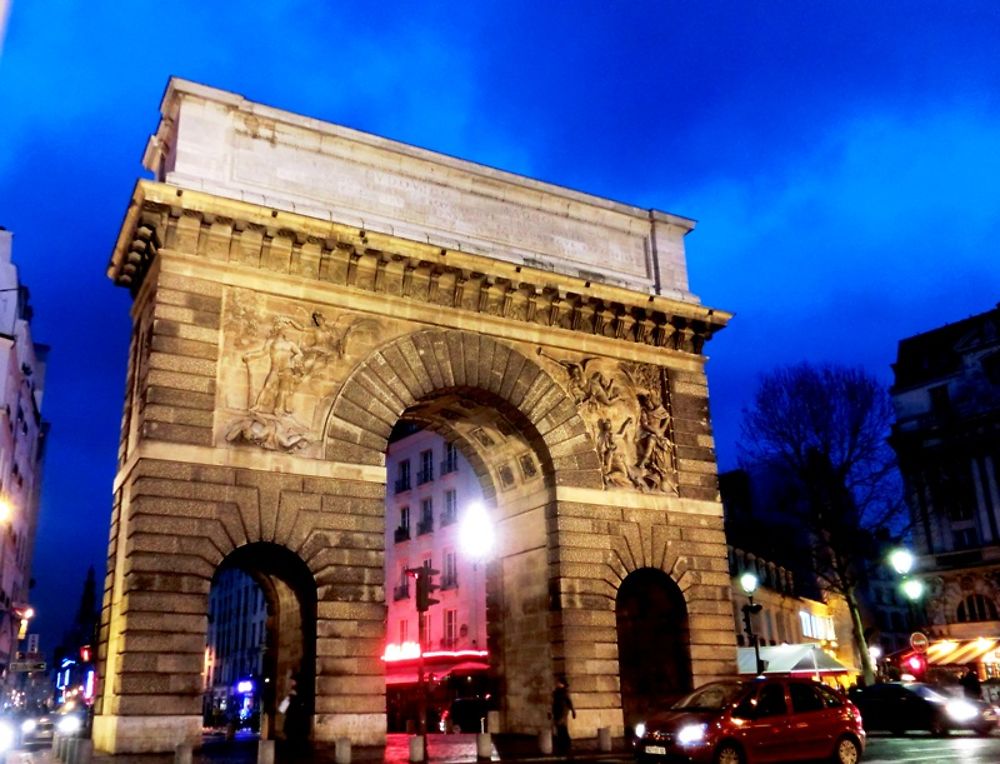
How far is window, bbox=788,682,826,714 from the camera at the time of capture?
49.8ft

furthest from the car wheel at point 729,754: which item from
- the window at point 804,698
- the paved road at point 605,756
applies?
the paved road at point 605,756

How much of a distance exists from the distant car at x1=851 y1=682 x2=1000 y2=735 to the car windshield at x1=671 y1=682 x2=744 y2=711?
11.3 m

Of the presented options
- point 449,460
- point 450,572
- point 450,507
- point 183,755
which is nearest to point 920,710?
point 183,755

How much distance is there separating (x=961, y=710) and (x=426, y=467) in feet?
87.1

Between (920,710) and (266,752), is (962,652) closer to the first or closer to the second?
(920,710)

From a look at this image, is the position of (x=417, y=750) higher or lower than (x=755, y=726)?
lower

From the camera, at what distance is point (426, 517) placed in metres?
44.2

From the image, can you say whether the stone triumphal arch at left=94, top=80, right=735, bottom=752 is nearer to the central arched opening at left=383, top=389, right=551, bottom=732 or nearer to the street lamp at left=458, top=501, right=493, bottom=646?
the central arched opening at left=383, top=389, right=551, bottom=732

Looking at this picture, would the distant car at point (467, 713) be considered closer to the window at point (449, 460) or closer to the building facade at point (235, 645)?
the window at point (449, 460)

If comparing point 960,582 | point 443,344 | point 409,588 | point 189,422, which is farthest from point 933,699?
point 960,582

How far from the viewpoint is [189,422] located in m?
19.1

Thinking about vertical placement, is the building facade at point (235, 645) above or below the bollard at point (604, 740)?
above

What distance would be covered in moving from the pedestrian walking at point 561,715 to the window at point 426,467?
24718mm

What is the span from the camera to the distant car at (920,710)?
2347 cm
